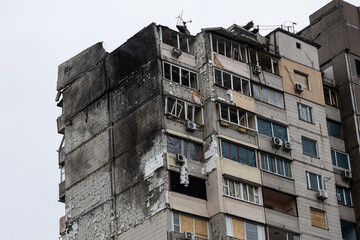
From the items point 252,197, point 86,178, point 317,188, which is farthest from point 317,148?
point 86,178

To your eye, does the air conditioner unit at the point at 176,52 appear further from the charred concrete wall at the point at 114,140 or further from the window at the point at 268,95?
the window at the point at 268,95

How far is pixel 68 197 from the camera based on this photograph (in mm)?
51906

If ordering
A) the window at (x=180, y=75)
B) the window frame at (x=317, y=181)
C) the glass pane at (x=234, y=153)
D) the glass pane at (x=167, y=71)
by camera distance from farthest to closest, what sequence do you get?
the window frame at (x=317, y=181)
the window at (x=180, y=75)
the glass pane at (x=167, y=71)
the glass pane at (x=234, y=153)

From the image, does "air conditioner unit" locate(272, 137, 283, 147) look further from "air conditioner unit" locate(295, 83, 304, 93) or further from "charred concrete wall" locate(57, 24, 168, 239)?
"charred concrete wall" locate(57, 24, 168, 239)

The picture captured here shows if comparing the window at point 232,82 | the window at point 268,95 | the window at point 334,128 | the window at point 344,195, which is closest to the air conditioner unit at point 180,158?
the window at point 232,82

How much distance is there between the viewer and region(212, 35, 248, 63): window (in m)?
51.1

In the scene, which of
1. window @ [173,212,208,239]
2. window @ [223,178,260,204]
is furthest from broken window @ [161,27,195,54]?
window @ [173,212,208,239]

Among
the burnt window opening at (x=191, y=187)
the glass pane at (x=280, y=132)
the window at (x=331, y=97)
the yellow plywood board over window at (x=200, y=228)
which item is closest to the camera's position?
the yellow plywood board over window at (x=200, y=228)

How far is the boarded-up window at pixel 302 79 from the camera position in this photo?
53.7 m

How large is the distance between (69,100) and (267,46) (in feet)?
41.4

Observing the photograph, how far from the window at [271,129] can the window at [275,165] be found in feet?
4.77

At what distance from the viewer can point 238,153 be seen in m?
47.9

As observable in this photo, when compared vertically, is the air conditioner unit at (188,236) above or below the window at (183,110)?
below

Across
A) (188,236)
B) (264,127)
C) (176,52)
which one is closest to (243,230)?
(188,236)
